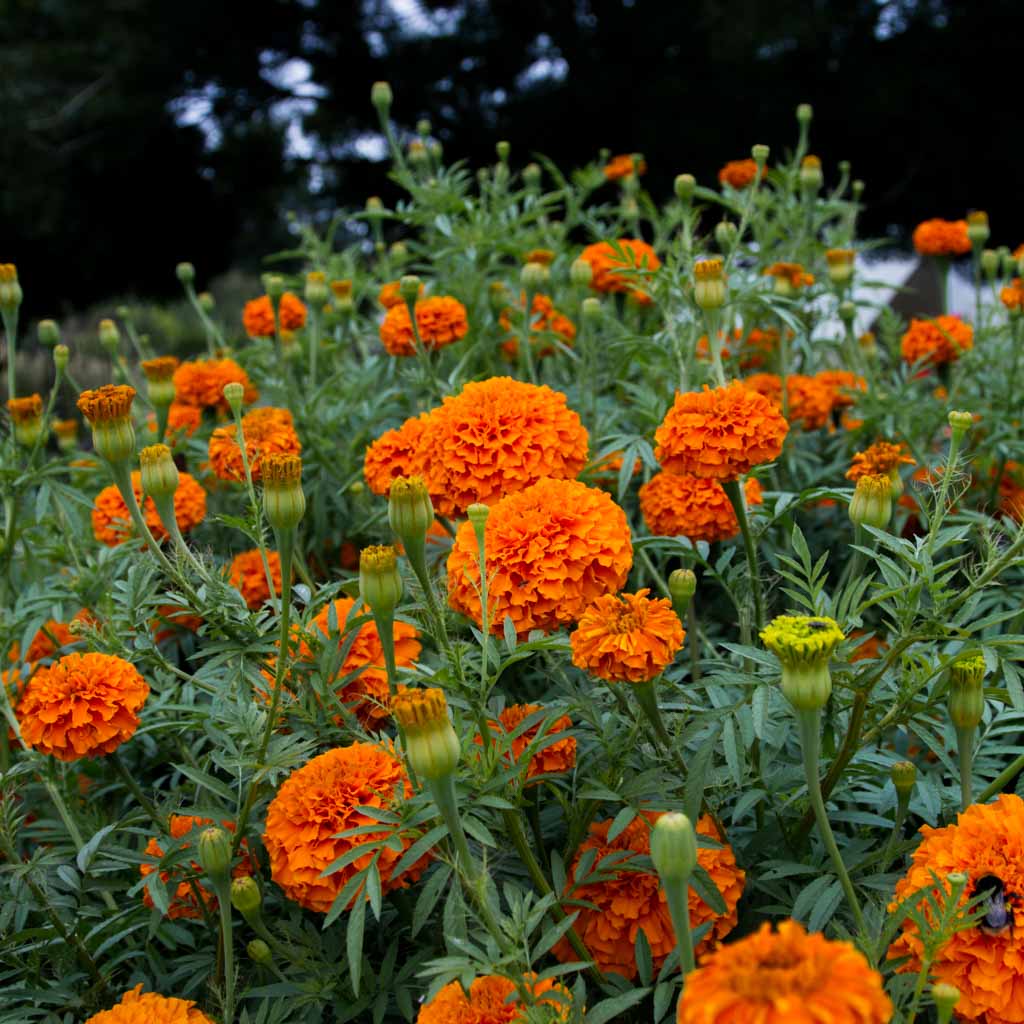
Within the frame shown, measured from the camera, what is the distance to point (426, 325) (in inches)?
77.0

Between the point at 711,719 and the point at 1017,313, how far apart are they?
4.04 ft

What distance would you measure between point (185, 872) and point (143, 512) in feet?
2.44

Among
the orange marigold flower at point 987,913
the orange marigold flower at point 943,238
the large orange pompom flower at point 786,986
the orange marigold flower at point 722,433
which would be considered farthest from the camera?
the orange marigold flower at point 943,238

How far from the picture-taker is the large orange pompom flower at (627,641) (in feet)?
3.28

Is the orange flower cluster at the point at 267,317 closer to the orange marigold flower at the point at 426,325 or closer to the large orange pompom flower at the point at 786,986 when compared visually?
the orange marigold flower at the point at 426,325

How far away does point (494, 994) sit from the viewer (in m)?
0.93

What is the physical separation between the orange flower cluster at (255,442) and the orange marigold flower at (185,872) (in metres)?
0.49

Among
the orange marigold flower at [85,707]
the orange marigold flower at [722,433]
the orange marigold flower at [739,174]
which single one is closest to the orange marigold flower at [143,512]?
the orange marigold flower at [85,707]

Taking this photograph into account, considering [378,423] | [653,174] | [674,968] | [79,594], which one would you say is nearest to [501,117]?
[653,174]

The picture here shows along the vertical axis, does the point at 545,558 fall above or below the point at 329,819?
above

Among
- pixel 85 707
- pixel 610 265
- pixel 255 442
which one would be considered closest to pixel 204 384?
pixel 255 442

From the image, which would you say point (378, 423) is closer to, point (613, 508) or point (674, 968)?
point (613, 508)

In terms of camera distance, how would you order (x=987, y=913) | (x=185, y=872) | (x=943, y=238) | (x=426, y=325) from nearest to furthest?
(x=987, y=913) → (x=185, y=872) → (x=426, y=325) → (x=943, y=238)

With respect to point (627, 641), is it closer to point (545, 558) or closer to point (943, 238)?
point (545, 558)
